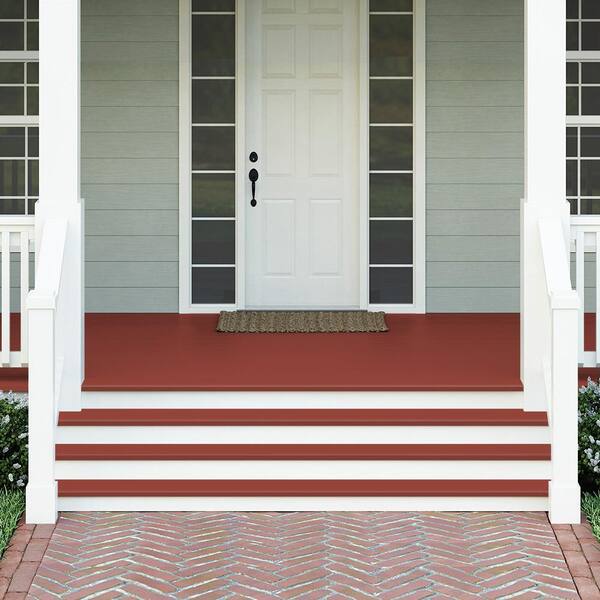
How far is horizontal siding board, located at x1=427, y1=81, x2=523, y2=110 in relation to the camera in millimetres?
8117

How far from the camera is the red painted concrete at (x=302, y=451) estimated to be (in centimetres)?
494

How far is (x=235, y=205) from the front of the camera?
26.7ft

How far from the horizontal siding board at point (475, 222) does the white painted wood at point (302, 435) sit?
332 cm

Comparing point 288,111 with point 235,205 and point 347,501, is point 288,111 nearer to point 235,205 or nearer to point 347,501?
point 235,205

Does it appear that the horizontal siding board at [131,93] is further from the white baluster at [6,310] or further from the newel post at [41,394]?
the newel post at [41,394]

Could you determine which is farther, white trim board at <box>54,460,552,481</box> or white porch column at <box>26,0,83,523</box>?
white porch column at <box>26,0,83,523</box>

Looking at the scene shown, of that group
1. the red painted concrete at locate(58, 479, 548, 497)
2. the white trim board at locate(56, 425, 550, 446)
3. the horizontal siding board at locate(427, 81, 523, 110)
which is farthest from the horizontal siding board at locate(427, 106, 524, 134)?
the red painted concrete at locate(58, 479, 548, 497)

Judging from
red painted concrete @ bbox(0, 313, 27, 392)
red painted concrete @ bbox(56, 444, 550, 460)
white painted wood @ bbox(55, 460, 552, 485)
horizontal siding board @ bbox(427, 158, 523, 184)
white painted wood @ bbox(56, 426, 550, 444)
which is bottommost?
white painted wood @ bbox(55, 460, 552, 485)

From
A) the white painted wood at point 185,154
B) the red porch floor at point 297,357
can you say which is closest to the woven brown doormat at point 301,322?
the red porch floor at point 297,357

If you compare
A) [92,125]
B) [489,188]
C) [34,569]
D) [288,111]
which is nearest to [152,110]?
[92,125]

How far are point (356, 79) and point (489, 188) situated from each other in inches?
49.5

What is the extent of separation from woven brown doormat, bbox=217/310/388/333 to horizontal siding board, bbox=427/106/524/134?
1468 mm

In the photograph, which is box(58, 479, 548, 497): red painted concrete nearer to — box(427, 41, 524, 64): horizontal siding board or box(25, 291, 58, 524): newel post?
box(25, 291, 58, 524): newel post

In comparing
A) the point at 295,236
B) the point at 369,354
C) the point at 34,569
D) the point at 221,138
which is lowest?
the point at 34,569
